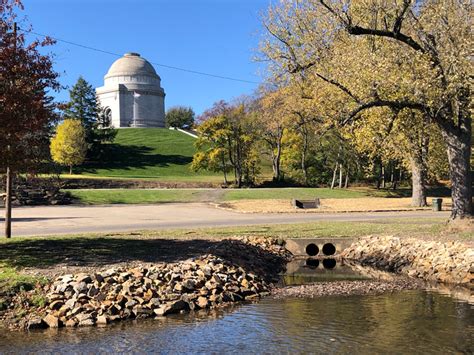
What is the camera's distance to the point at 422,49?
680 inches

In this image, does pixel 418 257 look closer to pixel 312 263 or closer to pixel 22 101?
pixel 312 263

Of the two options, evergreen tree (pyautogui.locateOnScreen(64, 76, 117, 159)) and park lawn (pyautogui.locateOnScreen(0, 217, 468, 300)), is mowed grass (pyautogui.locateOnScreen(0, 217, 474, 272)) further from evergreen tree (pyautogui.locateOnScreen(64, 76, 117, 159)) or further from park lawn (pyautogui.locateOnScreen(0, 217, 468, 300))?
evergreen tree (pyautogui.locateOnScreen(64, 76, 117, 159))

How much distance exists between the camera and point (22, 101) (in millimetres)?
13391

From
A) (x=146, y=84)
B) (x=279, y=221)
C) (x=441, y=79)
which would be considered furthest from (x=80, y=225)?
(x=146, y=84)

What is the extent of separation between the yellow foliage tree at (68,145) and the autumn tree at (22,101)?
53.0m

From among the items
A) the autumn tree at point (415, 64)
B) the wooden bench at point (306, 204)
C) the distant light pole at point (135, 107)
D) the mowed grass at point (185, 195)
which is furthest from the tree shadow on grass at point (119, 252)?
the distant light pole at point (135, 107)

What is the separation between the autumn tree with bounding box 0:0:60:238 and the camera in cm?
1330

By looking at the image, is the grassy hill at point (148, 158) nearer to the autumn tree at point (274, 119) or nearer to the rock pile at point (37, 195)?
the autumn tree at point (274, 119)

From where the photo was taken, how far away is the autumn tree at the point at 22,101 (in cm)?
1330

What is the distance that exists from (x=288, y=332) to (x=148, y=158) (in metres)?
77.7

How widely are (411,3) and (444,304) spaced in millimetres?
10160

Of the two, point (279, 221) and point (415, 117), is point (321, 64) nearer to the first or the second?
point (415, 117)

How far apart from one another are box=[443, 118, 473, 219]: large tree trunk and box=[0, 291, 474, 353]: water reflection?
7.73 meters

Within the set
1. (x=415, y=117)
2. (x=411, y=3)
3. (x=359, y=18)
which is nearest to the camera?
(x=411, y=3)
